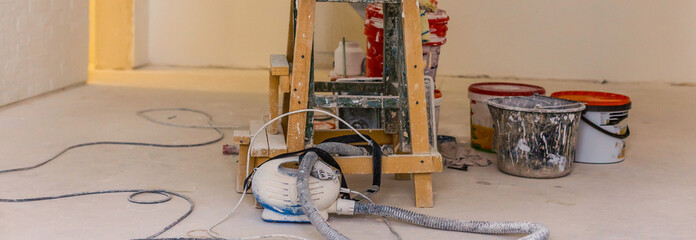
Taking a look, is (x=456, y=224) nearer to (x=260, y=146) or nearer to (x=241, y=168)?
(x=260, y=146)

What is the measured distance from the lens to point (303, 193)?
7.09 ft

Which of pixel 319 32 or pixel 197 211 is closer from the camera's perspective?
pixel 197 211

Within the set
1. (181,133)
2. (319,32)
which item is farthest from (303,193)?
(319,32)

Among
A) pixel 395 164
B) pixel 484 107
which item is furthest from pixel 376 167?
pixel 484 107

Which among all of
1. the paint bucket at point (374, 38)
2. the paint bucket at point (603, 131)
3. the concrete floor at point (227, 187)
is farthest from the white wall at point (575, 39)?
the paint bucket at point (603, 131)

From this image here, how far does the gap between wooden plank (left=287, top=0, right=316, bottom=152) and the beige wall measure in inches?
141

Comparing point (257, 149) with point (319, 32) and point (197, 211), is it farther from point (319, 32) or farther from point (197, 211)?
point (319, 32)

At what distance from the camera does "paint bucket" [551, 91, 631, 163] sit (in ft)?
10.6

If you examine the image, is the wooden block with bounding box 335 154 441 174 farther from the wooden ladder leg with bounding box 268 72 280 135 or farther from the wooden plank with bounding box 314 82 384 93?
the wooden plank with bounding box 314 82 384 93

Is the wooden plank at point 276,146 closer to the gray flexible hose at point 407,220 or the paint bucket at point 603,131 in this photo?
the gray flexible hose at point 407,220

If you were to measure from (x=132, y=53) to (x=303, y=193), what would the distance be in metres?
4.65

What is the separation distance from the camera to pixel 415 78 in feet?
8.32

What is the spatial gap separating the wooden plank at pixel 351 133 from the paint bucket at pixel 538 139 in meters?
0.49

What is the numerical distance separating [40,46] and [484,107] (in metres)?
2.95
